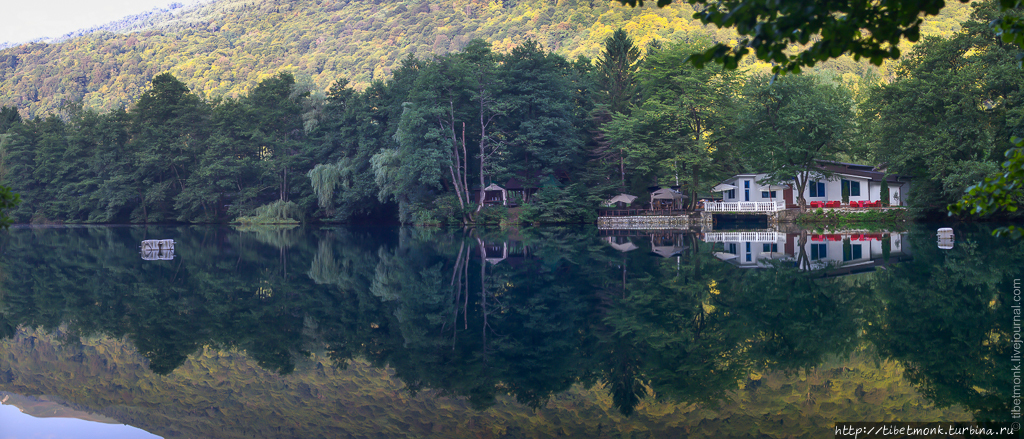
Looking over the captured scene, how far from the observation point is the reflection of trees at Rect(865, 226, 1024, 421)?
577 centimetres

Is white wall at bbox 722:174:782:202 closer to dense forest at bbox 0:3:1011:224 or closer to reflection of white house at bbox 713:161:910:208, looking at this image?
reflection of white house at bbox 713:161:910:208

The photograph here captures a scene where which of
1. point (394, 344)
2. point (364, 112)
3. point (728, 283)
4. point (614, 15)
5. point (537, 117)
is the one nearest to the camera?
point (394, 344)

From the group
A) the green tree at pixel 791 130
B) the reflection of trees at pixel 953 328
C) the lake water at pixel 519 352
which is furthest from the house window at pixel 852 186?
the lake water at pixel 519 352

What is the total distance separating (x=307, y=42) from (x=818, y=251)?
144 meters

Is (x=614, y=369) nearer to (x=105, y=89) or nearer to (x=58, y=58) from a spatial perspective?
(x=105, y=89)

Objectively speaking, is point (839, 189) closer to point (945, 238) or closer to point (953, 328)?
point (945, 238)

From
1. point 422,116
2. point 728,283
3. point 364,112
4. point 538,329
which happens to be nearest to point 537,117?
point 422,116

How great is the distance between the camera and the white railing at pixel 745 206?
3975 centimetres

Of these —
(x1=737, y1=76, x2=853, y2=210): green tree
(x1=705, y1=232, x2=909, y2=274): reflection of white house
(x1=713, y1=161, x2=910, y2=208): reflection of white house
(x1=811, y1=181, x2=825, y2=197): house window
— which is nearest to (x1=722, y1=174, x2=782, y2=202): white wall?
(x1=713, y1=161, x2=910, y2=208): reflection of white house

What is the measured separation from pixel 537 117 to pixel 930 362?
42732 mm

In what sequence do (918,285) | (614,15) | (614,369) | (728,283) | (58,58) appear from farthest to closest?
(58,58) < (614,15) < (728,283) < (918,285) < (614,369)

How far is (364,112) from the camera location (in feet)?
173

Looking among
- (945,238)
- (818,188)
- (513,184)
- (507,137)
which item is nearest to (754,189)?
(818,188)

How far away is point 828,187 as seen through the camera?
140ft
